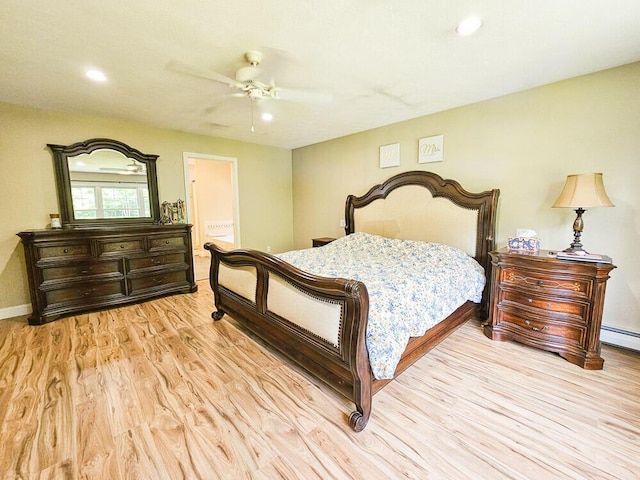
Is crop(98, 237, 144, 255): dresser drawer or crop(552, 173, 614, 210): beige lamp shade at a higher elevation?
crop(552, 173, 614, 210): beige lamp shade

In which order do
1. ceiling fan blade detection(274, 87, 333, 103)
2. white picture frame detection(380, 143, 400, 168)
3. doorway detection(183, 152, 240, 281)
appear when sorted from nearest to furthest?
ceiling fan blade detection(274, 87, 333, 103), white picture frame detection(380, 143, 400, 168), doorway detection(183, 152, 240, 281)

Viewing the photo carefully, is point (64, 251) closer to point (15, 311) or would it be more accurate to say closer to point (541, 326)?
point (15, 311)

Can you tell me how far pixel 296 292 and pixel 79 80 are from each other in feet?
9.39

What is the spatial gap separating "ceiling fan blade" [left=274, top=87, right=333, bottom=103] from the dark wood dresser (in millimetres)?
2369

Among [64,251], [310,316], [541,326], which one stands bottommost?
[541,326]

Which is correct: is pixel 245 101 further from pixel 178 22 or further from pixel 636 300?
pixel 636 300

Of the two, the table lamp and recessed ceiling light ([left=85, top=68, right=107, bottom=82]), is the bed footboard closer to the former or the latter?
recessed ceiling light ([left=85, top=68, right=107, bottom=82])

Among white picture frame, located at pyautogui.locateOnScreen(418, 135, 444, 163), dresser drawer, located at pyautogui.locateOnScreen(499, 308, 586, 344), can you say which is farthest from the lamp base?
white picture frame, located at pyautogui.locateOnScreen(418, 135, 444, 163)

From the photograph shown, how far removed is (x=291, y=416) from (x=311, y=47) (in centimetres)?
262

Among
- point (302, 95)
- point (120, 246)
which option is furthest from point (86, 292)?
point (302, 95)

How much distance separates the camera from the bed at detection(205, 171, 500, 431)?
1643 millimetres

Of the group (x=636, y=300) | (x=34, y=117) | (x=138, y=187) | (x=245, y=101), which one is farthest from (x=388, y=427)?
(x=34, y=117)

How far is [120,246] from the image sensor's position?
3521 mm

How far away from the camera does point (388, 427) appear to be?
1652mm
